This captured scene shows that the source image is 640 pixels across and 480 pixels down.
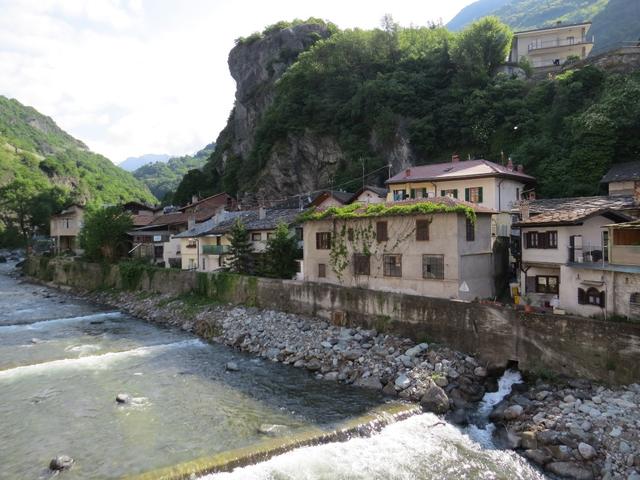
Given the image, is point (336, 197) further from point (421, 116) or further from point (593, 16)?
point (593, 16)

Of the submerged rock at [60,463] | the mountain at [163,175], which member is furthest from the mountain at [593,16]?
the mountain at [163,175]

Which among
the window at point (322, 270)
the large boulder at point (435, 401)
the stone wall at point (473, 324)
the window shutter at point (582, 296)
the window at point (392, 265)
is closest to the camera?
the stone wall at point (473, 324)

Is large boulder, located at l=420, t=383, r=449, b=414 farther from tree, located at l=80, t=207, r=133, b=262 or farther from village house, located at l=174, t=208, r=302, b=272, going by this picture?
tree, located at l=80, t=207, r=133, b=262

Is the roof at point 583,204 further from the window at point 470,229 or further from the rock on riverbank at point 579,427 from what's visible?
the rock on riverbank at point 579,427

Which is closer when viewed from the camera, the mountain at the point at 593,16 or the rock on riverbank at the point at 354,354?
the rock on riverbank at the point at 354,354

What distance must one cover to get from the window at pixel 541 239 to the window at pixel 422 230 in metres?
5.06

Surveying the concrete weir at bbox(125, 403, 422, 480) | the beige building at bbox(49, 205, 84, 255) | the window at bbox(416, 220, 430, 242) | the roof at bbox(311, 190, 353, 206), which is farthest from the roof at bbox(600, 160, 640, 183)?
the beige building at bbox(49, 205, 84, 255)

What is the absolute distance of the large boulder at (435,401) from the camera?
17.0 meters

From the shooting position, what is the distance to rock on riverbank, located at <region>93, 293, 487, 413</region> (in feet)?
60.0

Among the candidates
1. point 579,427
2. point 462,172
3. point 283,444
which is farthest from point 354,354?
point 462,172

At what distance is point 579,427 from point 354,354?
9.90m

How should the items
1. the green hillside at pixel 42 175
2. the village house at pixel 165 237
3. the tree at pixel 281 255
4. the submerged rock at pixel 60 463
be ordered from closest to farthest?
the submerged rock at pixel 60 463
the tree at pixel 281 255
the village house at pixel 165 237
the green hillside at pixel 42 175

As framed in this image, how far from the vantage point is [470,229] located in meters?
24.2

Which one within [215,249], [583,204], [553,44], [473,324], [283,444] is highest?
[553,44]
